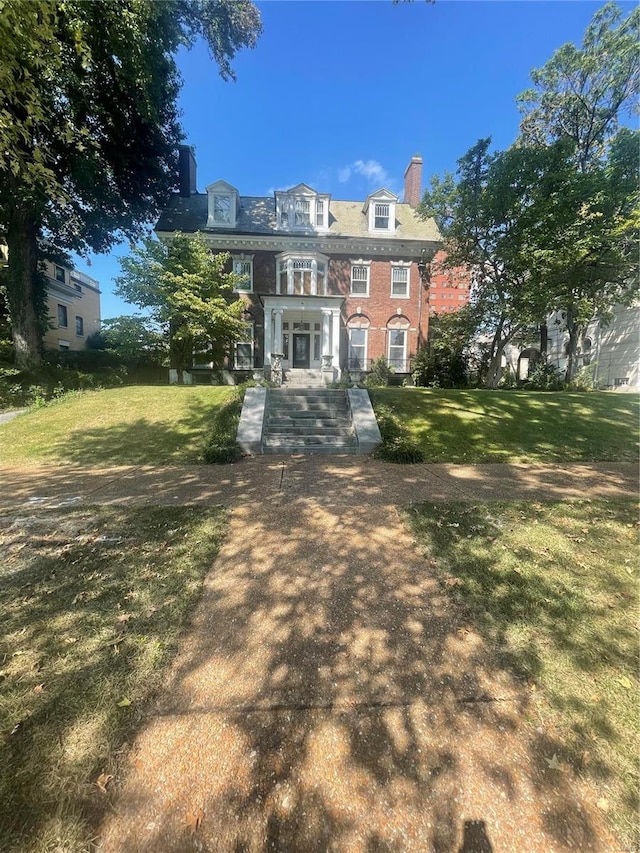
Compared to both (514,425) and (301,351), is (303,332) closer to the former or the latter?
(301,351)

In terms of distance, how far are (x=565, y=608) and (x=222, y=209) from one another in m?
23.3

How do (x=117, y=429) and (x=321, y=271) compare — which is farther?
(x=321, y=271)

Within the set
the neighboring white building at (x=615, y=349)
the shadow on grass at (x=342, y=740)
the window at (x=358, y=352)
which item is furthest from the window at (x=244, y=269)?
the shadow on grass at (x=342, y=740)

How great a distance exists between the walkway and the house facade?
2898 cm

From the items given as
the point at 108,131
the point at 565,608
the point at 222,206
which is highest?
the point at 108,131

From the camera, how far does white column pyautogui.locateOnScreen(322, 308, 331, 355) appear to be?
61.9ft

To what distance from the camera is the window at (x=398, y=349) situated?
20.7 metres

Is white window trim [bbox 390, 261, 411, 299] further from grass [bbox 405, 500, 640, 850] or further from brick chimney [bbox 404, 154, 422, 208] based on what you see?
grass [bbox 405, 500, 640, 850]

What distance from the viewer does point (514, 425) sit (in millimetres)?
9547

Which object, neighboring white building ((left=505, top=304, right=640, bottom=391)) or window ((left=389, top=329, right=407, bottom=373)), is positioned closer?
window ((left=389, top=329, right=407, bottom=373))

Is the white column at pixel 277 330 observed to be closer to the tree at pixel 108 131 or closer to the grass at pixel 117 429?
the grass at pixel 117 429

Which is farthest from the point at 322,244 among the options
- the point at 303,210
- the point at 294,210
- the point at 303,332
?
the point at 303,332

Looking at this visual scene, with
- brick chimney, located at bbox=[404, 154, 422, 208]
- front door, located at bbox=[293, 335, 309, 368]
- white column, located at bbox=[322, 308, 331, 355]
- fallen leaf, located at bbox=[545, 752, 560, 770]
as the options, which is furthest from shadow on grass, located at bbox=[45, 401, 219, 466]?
brick chimney, located at bbox=[404, 154, 422, 208]

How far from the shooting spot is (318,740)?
1.82 metres
